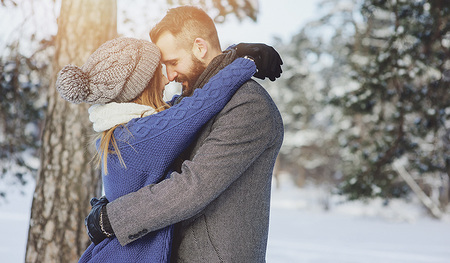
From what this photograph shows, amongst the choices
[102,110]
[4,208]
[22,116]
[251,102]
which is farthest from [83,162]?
[4,208]

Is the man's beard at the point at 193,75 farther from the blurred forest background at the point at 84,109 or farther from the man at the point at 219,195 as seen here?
the blurred forest background at the point at 84,109

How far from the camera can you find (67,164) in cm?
304

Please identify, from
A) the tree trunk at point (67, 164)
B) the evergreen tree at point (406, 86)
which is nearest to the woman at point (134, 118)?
the tree trunk at point (67, 164)

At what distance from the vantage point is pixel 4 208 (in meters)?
14.4

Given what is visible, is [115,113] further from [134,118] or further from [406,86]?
[406,86]

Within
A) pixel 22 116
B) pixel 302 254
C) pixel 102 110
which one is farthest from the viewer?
Result: pixel 302 254

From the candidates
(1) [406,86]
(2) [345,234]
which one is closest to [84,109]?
(1) [406,86]

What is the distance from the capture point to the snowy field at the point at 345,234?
891 cm

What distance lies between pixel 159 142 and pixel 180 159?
0.17m

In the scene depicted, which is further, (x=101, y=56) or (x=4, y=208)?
(x=4, y=208)

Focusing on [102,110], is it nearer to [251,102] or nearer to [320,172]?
[251,102]

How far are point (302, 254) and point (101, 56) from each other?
8416mm

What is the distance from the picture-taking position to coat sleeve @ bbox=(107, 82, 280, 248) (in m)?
1.44

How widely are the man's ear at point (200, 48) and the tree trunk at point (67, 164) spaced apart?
59.5 inches
